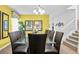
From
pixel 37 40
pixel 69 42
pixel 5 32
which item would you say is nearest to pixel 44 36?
pixel 37 40

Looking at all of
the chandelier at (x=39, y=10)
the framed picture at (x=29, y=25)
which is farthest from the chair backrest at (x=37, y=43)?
the chandelier at (x=39, y=10)

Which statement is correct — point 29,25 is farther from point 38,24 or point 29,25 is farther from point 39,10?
point 39,10

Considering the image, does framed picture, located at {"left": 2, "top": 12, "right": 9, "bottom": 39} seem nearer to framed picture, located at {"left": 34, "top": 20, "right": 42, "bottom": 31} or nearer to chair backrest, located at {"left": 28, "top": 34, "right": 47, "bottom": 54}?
framed picture, located at {"left": 34, "top": 20, "right": 42, "bottom": 31}

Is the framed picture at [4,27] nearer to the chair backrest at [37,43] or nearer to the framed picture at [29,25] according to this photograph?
the framed picture at [29,25]

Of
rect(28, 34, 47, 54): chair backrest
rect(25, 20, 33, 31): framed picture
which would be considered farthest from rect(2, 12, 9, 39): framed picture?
rect(28, 34, 47, 54): chair backrest

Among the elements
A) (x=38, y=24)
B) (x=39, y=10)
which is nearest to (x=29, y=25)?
(x=38, y=24)

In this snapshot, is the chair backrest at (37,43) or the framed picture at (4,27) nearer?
the chair backrest at (37,43)

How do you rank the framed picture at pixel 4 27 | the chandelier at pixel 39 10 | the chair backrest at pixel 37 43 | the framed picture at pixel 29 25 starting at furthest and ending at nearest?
the framed picture at pixel 4 27 → the chandelier at pixel 39 10 → the framed picture at pixel 29 25 → the chair backrest at pixel 37 43

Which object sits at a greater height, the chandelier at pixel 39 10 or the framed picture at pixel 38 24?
the chandelier at pixel 39 10

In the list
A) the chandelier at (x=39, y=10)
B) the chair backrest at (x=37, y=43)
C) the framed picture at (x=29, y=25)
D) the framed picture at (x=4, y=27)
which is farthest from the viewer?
the framed picture at (x=4, y=27)

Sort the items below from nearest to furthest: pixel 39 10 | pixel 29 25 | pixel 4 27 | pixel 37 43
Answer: pixel 37 43
pixel 29 25
pixel 39 10
pixel 4 27
